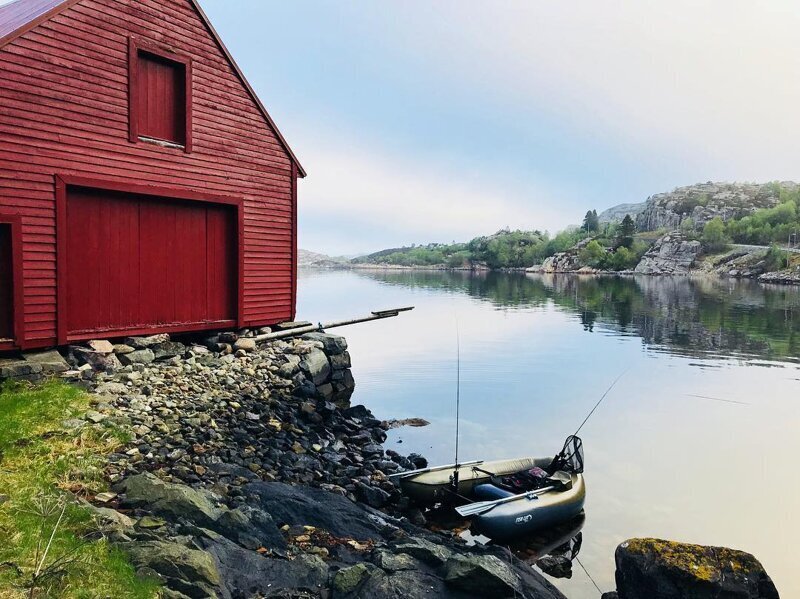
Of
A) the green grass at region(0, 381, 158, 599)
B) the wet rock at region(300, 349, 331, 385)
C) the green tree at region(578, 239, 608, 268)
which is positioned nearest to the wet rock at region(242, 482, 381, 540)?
the green grass at region(0, 381, 158, 599)

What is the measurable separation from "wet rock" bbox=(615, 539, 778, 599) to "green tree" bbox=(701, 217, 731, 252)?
495ft

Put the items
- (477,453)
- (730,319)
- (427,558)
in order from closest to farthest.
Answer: (427,558)
(477,453)
(730,319)

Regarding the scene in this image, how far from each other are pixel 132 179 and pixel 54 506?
9128mm

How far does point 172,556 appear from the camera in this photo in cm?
486

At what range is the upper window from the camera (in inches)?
502

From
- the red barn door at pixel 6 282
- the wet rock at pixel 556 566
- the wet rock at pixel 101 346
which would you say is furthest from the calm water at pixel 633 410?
the red barn door at pixel 6 282

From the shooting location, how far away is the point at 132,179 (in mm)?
12703

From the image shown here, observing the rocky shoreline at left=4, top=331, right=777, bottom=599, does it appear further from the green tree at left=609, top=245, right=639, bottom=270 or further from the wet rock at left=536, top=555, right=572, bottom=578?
the green tree at left=609, top=245, right=639, bottom=270

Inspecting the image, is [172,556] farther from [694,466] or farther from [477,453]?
[694,466]

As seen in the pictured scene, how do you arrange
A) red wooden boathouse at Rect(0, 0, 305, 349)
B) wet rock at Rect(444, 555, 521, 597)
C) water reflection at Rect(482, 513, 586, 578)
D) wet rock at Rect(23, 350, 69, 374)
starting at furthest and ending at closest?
red wooden boathouse at Rect(0, 0, 305, 349), wet rock at Rect(23, 350, 69, 374), water reflection at Rect(482, 513, 586, 578), wet rock at Rect(444, 555, 521, 597)

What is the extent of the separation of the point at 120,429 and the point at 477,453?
9.28 meters

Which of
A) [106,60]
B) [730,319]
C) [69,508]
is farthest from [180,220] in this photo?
[730,319]

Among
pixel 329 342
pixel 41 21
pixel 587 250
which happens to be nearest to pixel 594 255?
pixel 587 250

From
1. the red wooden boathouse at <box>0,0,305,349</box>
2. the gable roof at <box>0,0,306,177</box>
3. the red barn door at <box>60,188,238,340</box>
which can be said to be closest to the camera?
the gable roof at <box>0,0,306,177</box>
